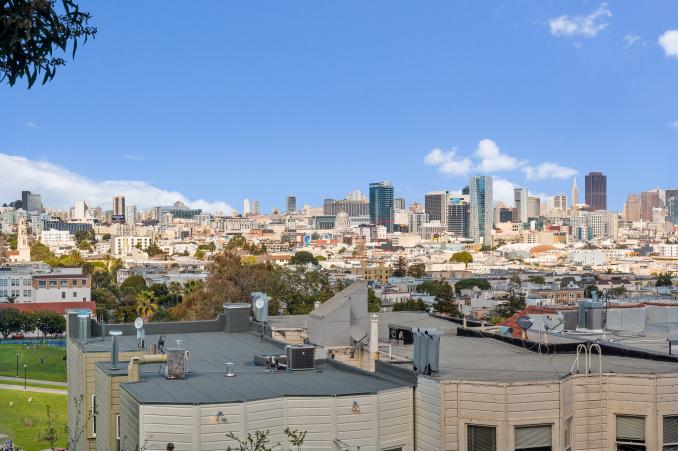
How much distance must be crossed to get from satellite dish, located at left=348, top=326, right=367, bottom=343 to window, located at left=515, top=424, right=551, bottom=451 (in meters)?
4.21

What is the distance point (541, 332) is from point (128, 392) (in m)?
6.40

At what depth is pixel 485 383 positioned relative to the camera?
9.38m

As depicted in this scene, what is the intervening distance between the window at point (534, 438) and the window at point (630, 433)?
0.91 m

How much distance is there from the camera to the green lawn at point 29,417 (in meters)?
25.4

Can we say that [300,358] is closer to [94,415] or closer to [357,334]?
[357,334]

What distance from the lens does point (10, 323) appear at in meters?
62.1

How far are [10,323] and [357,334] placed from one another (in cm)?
5258

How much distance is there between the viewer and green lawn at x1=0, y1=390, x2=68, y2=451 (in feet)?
83.5

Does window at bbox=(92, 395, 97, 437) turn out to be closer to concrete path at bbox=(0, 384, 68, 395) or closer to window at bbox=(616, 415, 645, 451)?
window at bbox=(616, 415, 645, 451)

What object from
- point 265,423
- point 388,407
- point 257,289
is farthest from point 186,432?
point 257,289

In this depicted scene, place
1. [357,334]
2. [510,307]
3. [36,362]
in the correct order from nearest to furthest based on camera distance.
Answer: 1. [357,334]
2. [36,362]
3. [510,307]

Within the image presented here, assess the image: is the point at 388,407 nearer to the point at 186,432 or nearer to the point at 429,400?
the point at 429,400

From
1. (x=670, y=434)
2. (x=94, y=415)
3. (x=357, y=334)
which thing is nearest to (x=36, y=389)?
(x=94, y=415)

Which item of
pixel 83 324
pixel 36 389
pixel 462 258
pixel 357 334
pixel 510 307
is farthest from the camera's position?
pixel 462 258
